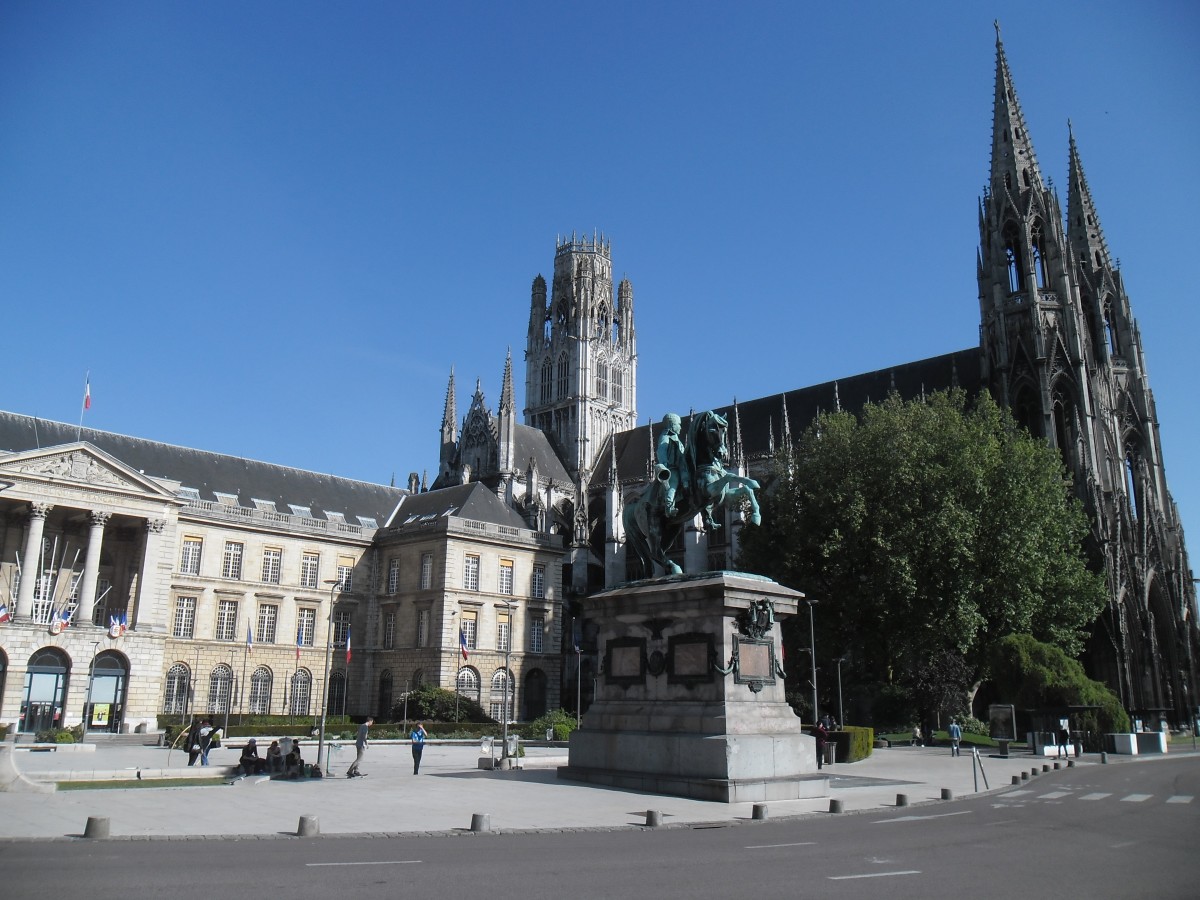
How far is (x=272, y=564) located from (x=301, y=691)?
743cm

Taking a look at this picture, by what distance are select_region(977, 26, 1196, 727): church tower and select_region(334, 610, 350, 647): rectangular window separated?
1668 inches

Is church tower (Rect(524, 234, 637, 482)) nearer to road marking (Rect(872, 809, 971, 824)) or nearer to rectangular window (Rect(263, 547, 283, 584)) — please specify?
rectangular window (Rect(263, 547, 283, 584))

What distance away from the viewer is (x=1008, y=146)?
66500mm

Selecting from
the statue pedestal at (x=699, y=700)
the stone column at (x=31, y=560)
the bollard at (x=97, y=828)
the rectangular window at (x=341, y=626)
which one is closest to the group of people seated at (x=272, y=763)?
the statue pedestal at (x=699, y=700)

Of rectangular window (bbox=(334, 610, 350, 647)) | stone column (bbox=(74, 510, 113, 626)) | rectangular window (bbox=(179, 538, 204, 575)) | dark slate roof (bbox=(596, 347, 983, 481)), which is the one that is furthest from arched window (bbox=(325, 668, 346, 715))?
dark slate roof (bbox=(596, 347, 983, 481))

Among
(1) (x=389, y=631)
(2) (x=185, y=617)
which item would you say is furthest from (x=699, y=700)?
(1) (x=389, y=631)

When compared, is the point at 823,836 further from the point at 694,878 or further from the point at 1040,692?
the point at 1040,692

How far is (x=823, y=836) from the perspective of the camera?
1284 cm

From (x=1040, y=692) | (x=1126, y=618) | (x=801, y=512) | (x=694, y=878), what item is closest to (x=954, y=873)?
(x=694, y=878)

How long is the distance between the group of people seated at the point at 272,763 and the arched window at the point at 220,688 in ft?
103

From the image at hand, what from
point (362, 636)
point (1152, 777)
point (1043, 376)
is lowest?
point (1152, 777)

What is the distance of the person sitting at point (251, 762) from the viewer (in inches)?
841

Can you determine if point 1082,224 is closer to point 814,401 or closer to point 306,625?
point 814,401

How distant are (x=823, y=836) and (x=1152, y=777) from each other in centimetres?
1736
